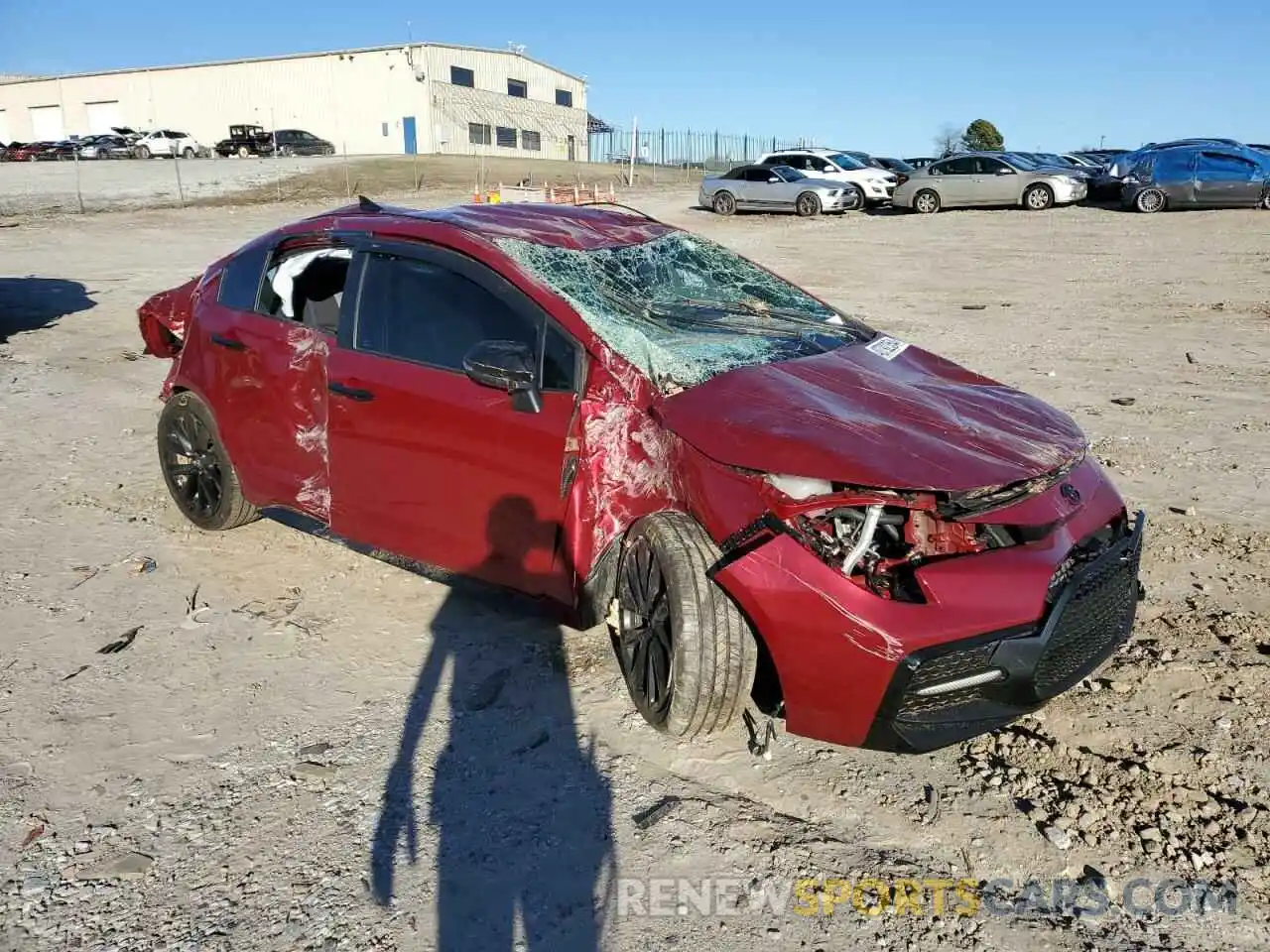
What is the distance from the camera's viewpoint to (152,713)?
3.48 meters

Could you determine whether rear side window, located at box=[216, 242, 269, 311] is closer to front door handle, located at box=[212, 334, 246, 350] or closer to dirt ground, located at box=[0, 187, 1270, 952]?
front door handle, located at box=[212, 334, 246, 350]

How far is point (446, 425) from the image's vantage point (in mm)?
3662

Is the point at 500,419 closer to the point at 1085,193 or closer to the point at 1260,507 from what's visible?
the point at 1260,507

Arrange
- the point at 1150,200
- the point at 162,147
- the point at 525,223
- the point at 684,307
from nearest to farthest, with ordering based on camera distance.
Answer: the point at 684,307 < the point at 525,223 < the point at 1150,200 < the point at 162,147

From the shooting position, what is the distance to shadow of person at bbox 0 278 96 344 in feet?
36.5


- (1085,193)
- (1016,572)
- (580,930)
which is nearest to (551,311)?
(1016,572)

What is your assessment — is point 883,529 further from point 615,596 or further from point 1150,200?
point 1150,200

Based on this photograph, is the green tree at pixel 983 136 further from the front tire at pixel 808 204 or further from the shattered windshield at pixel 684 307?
the shattered windshield at pixel 684 307

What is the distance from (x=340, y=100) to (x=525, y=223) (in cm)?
5567

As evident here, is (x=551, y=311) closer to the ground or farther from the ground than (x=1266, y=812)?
farther from the ground

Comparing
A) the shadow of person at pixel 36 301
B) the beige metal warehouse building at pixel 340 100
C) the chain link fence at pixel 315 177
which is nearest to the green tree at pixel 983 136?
the chain link fence at pixel 315 177

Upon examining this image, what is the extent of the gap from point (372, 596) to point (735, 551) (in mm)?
2170

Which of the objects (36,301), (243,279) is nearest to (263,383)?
(243,279)

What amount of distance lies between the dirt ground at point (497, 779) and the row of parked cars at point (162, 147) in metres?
46.7
